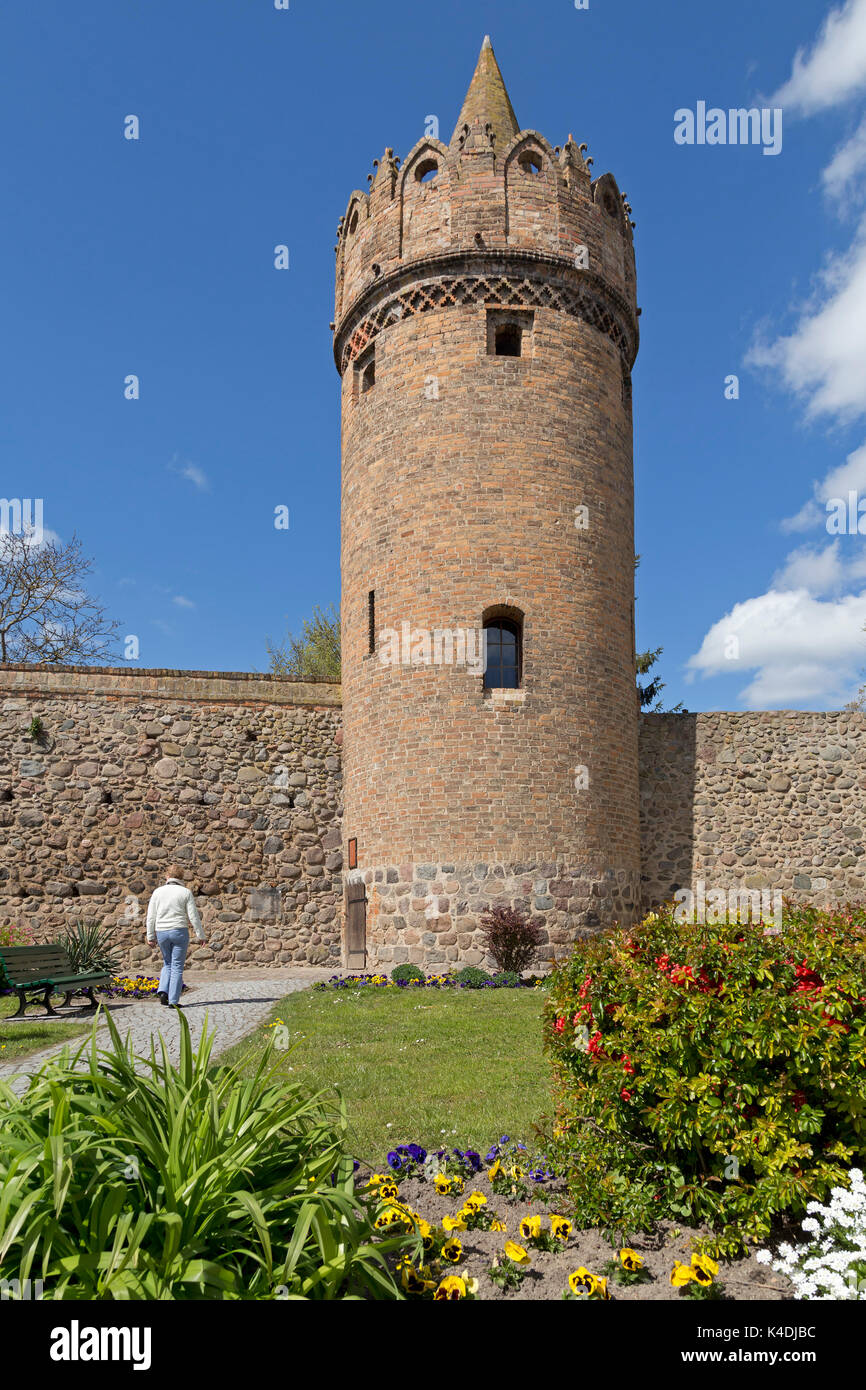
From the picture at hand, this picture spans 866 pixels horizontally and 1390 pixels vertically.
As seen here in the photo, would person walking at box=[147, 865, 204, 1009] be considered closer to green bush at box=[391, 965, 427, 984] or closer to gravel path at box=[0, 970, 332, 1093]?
gravel path at box=[0, 970, 332, 1093]

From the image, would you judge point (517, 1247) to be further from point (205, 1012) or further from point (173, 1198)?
point (205, 1012)

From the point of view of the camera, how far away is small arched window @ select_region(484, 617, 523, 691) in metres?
13.9

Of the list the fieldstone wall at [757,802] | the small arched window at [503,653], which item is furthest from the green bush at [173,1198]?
the fieldstone wall at [757,802]

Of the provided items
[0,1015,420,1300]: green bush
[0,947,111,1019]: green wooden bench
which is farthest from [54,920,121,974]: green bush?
[0,1015,420,1300]: green bush

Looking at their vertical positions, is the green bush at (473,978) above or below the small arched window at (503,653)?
below

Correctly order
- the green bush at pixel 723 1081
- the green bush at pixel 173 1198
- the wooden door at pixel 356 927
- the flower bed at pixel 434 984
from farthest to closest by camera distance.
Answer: the wooden door at pixel 356 927
the flower bed at pixel 434 984
the green bush at pixel 723 1081
the green bush at pixel 173 1198

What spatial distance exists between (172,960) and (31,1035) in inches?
75.3

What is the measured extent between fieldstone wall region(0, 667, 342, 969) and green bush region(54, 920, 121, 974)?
0.68ft

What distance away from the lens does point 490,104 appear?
15625mm

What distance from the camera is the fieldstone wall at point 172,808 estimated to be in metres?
15.3

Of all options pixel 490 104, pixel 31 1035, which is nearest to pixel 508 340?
pixel 490 104

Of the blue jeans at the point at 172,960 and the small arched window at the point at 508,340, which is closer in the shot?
the blue jeans at the point at 172,960

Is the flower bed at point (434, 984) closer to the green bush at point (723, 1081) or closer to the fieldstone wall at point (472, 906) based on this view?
the fieldstone wall at point (472, 906)

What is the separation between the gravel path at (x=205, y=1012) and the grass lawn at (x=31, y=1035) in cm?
18
